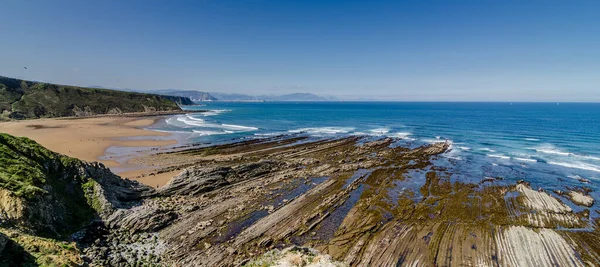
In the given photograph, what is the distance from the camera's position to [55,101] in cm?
9919

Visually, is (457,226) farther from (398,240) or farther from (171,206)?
(171,206)

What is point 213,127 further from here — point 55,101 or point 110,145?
point 55,101

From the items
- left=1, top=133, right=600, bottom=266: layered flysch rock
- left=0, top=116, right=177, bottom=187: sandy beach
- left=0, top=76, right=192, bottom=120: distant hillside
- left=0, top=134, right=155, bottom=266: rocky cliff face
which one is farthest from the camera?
left=0, top=76, right=192, bottom=120: distant hillside

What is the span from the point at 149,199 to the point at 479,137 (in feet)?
226

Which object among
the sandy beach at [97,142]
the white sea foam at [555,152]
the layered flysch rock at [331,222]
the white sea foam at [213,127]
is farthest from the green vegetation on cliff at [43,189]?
the white sea foam at [555,152]

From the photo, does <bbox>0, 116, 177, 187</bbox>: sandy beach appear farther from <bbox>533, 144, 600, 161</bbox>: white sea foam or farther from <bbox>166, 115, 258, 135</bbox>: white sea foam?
<bbox>533, 144, 600, 161</bbox>: white sea foam

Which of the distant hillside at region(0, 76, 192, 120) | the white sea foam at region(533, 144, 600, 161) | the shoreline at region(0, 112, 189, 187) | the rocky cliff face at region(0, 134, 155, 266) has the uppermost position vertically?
the distant hillside at region(0, 76, 192, 120)

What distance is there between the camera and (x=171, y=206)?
23578mm

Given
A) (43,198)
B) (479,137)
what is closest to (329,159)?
(43,198)

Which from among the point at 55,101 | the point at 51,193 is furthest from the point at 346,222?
the point at 55,101

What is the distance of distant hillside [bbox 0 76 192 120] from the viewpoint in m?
87.6

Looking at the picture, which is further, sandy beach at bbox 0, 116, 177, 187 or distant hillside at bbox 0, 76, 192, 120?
distant hillside at bbox 0, 76, 192, 120

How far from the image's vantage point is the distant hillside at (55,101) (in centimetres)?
8762

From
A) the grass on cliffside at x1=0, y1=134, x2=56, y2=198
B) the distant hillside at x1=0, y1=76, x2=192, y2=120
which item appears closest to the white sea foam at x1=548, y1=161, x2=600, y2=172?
the grass on cliffside at x1=0, y1=134, x2=56, y2=198
